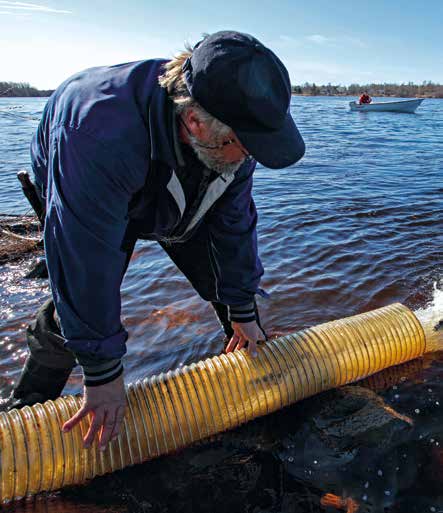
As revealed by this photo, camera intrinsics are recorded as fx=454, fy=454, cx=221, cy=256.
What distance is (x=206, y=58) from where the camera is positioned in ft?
5.54

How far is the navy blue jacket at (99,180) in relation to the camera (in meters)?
1.71

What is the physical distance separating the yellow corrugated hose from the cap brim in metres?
1.48

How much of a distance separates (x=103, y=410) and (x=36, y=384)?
0.93 m

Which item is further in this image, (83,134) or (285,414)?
(285,414)

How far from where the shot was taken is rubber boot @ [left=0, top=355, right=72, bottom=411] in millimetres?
2768

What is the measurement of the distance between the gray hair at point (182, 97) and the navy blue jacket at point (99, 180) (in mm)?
40

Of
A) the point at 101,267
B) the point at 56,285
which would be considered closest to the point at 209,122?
the point at 101,267

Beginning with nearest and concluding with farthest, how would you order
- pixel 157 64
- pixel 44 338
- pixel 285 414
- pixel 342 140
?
pixel 157 64 → pixel 44 338 → pixel 285 414 → pixel 342 140

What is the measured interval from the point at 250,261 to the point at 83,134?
142cm

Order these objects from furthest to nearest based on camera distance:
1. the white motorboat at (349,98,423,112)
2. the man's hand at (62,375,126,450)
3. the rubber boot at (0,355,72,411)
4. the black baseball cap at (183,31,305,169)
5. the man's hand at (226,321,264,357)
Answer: the white motorboat at (349,98,423,112) → the man's hand at (226,321,264,357) → the rubber boot at (0,355,72,411) → the man's hand at (62,375,126,450) → the black baseball cap at (183,31,305,169)

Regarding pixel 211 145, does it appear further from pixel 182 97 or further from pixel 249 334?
pixel 249 334

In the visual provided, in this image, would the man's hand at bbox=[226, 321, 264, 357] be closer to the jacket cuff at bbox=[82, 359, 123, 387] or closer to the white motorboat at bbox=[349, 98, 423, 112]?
the jacket cuff at bbox=[82, 359, 123, 387]

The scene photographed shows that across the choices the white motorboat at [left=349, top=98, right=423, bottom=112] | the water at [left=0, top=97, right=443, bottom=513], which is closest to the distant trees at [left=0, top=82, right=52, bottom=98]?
the water at [left=0, top=97, right=443, bottom=513]

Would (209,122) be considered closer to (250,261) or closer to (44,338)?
(250,261)
